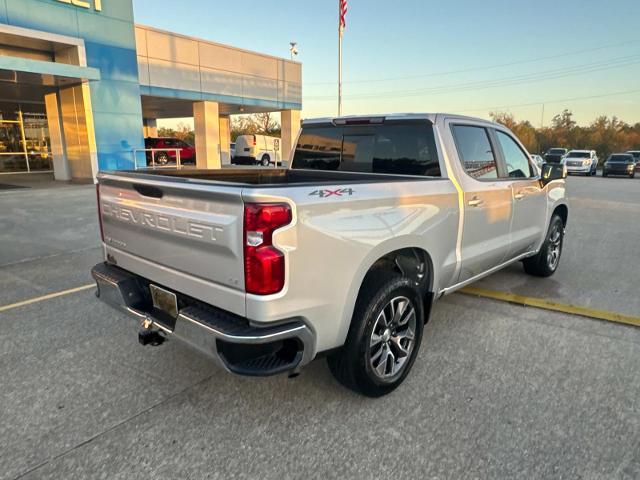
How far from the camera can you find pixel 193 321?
2.44 m

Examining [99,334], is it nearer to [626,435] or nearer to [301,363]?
[301,363]

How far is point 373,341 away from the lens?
2934mm

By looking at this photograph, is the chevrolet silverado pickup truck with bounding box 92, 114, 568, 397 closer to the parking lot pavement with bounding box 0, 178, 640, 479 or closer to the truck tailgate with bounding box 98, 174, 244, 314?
the truck tailgate with bounding box 98, 174, 244, 314

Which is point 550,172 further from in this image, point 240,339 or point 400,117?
point 240,339

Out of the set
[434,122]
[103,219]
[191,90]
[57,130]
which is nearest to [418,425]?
[434,122]

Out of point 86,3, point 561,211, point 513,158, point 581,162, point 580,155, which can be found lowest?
point 581,162

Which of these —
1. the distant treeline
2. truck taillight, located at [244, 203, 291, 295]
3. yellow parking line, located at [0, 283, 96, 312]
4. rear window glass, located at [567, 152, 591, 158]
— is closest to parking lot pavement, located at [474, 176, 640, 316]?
truck taillight, located at [244, 203, 291, 295]

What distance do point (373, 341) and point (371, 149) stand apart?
6.21 feet

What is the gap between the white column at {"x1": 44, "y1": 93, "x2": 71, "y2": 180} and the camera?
16984mm

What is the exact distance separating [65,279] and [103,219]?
2.79 m

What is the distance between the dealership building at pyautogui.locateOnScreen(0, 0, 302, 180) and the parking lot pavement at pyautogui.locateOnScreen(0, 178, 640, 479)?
42.6ft

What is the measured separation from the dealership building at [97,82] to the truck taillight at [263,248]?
1417 cm

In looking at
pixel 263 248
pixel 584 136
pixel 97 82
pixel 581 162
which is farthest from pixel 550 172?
pixel 584 136

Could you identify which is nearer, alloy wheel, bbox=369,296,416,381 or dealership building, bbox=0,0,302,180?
alloy wheel, bbox=369,296,416,381
